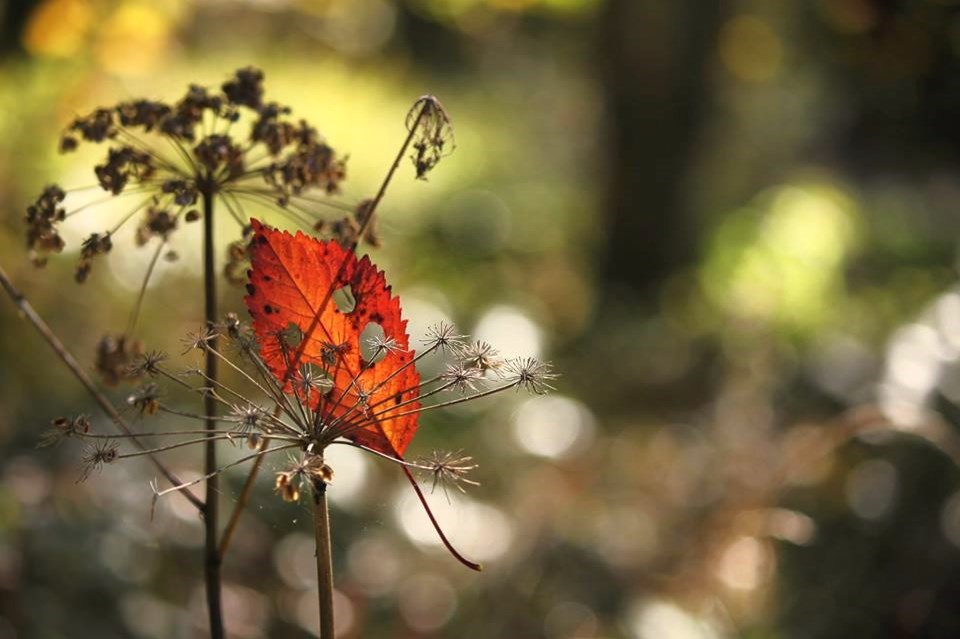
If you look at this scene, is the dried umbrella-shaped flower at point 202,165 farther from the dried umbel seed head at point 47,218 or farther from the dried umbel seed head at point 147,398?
the dried umbel seed head at point 147,398

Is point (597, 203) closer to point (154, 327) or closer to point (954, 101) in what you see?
point (954, 101)

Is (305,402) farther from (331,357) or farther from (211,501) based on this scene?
(211,501)

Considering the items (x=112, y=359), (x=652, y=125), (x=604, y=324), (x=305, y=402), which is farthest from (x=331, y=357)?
(x=652, y=125)

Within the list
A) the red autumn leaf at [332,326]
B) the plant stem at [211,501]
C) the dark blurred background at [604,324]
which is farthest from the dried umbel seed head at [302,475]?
the dark blurred background at [604,324]

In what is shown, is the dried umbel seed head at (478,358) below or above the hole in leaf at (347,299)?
below

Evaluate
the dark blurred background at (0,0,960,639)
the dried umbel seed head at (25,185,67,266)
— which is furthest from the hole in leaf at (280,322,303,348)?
the dark blurred background at (0,0,960,639)

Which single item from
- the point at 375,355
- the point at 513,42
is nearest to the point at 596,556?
the point at 375,355
